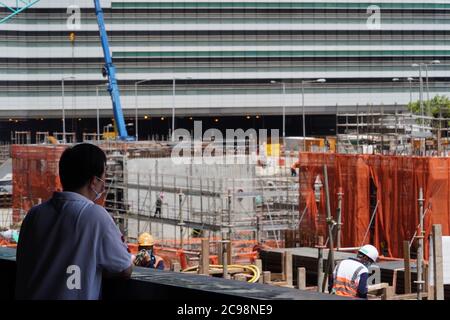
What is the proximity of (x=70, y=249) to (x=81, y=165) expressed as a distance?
0.49 metres

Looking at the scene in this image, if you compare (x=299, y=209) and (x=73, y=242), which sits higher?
(x=73, y=242)

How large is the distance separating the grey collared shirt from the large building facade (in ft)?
324

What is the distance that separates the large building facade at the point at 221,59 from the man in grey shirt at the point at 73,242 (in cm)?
9866

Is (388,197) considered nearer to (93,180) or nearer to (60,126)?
(93,180)

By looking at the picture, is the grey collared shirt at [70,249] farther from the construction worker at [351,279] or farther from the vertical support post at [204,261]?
the vertical support post at [204,261]

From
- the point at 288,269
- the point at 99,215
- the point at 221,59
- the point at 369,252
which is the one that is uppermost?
the point at 221,59

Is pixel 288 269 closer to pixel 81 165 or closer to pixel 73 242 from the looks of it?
pixel 81 165

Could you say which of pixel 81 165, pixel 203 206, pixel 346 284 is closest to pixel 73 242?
pixel 81 165

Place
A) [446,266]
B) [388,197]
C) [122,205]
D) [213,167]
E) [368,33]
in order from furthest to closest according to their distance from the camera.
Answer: [368,33]
[213,167]
[122,205]
[388,197]
[446,266]

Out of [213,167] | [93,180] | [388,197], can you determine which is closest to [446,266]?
[388,197]

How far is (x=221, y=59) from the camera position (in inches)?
4373

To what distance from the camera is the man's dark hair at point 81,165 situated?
573cm

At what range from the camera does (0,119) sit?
106 metres

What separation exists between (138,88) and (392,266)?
85.3 metres
